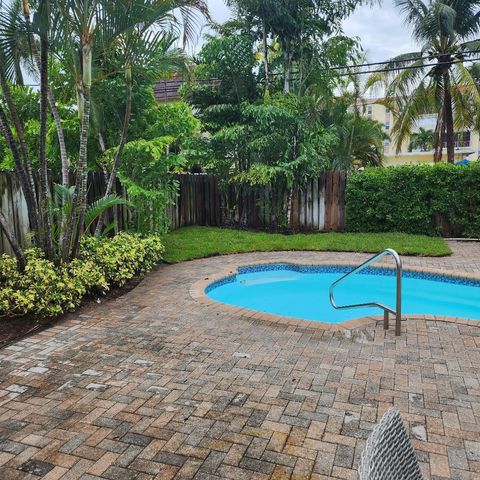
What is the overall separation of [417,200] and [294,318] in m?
6.78

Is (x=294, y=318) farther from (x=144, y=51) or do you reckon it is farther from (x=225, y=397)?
(x=144, y=51)

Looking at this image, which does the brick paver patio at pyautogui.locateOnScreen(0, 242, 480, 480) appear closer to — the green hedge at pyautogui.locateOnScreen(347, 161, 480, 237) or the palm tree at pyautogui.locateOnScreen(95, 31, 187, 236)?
the palm tree at pyautogui.locateOnScreen(95, 31, 187, 236)

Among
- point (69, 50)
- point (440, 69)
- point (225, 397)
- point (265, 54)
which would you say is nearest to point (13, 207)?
point (69, 50)

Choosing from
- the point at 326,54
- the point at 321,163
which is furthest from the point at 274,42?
the point at 321,163

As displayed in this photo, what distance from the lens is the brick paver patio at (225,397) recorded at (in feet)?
7.84

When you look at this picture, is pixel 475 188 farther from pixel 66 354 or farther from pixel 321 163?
pixel 66 354

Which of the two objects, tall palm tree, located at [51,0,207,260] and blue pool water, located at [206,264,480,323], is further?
blue pool water, located at [206,264,480,323]

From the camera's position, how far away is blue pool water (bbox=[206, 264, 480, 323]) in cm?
669

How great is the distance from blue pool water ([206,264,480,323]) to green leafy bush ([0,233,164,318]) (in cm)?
141

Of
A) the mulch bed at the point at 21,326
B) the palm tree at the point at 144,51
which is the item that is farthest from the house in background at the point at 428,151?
the mulch bed at the point at 21,326

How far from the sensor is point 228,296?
708cm

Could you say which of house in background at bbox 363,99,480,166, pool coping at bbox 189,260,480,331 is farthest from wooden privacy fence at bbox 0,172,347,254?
house in background at bbox 363,99,480,166

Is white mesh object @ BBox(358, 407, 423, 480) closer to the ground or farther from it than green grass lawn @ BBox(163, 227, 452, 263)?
farther from it

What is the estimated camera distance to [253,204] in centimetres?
1175
